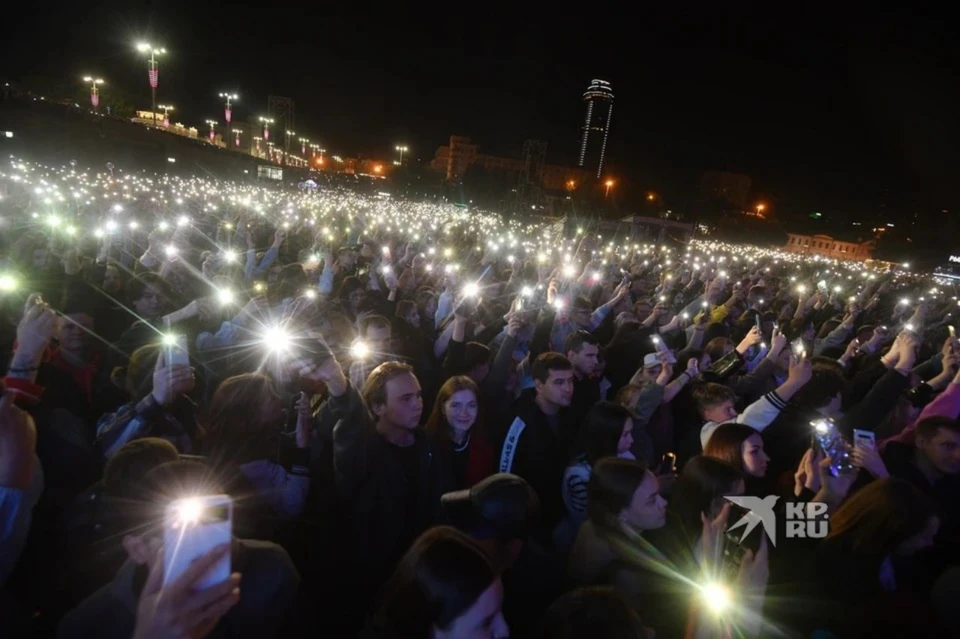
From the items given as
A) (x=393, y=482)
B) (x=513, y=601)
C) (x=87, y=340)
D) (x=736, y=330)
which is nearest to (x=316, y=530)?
(x=393, y=482)

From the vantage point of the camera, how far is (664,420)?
4.64m

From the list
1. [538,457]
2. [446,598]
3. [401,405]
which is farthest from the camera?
[538,457]

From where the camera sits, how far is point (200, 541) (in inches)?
50.3

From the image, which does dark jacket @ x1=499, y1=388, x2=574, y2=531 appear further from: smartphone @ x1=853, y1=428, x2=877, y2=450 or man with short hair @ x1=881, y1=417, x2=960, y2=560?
man with short hair @ x1=881, y1=417, x2=960, y2=560

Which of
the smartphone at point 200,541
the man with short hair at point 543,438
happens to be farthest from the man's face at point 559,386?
the smartphone at point 200,541

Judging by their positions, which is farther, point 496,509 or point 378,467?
point 378,467

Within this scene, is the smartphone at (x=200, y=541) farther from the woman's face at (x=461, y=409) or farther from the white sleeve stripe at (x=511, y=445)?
the white sleeve stripe at (x=511, y=445)

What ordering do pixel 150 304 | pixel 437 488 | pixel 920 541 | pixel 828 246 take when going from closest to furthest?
pixel 920 541
pixel 437 488
pixel 150 304
pixel 828 246

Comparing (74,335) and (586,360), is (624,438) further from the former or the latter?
(74,335)

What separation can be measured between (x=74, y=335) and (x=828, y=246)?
72500mm

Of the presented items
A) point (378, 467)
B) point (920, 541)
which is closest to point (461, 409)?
point (378, 467)

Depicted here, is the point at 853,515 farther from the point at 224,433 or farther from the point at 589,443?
the point at 224,433

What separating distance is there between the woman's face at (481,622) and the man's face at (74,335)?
4070mm

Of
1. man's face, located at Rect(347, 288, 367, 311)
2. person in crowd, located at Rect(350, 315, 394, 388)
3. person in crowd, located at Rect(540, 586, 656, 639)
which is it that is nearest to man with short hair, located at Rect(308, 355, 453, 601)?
person in crowd, located at Rect(540, 586, 656, 639)
